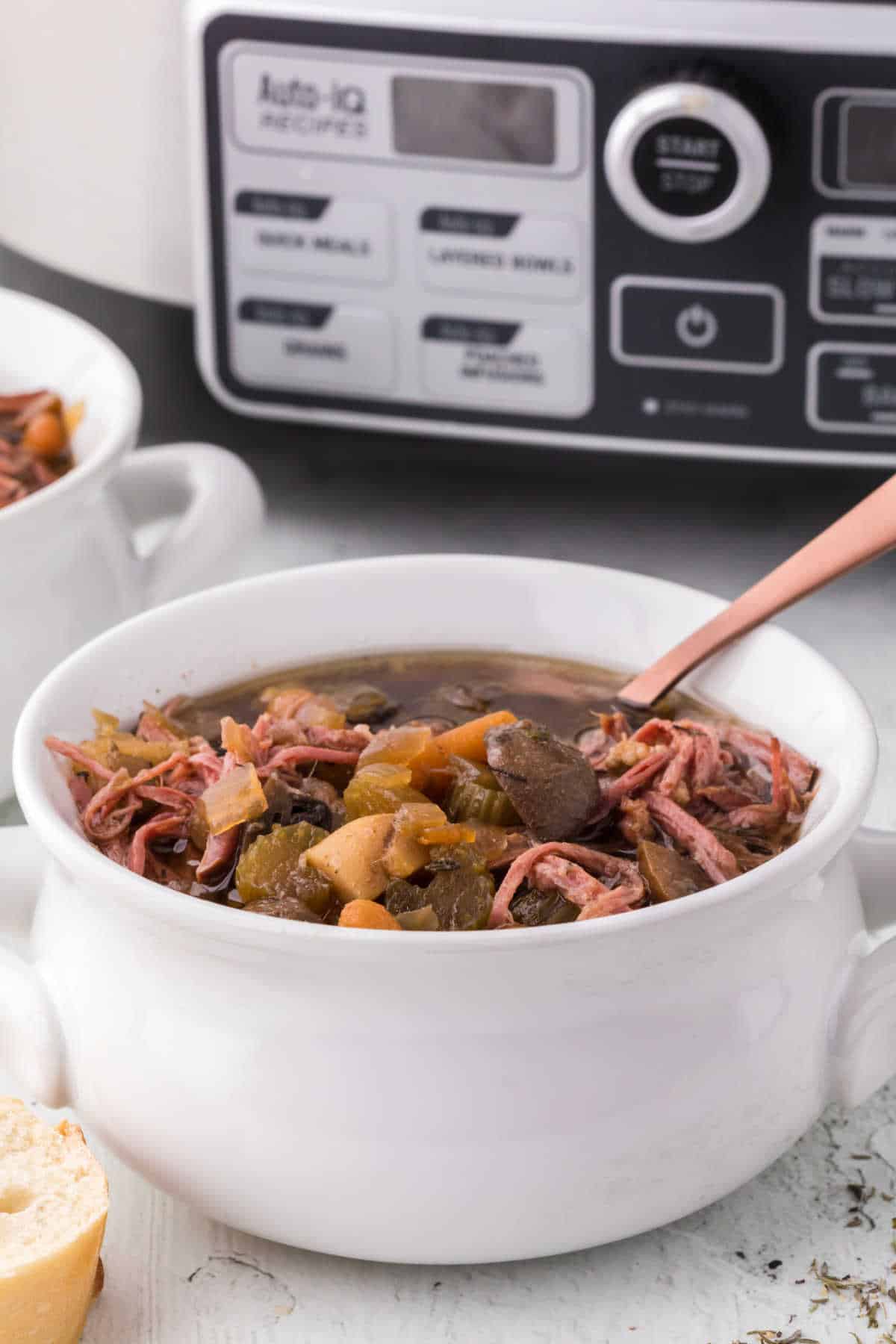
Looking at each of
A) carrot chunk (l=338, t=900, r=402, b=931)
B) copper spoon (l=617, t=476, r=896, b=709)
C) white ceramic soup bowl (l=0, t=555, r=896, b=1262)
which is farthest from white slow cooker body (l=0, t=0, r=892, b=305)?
carrot chunk (l=338, t=900, r=402, b=931)

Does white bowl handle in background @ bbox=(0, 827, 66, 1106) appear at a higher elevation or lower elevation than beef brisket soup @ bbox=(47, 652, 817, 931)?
lower

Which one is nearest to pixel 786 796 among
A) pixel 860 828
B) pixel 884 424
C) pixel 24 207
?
pixel 860 828

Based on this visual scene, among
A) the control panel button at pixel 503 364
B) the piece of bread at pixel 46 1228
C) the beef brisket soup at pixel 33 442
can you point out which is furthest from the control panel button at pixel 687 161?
the piece of bread at pixel 46 1228

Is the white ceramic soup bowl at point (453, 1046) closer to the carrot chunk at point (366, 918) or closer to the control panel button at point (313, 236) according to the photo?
the carrot chunk at point (366, 918)

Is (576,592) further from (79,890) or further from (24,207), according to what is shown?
(24,207)

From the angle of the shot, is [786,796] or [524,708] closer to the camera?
[786,796]

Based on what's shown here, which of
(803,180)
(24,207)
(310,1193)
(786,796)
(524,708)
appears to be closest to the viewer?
(310,1193)

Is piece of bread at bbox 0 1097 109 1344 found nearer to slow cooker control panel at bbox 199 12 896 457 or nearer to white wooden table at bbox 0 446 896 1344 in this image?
white wooden table at bbox 0 446 896 1344

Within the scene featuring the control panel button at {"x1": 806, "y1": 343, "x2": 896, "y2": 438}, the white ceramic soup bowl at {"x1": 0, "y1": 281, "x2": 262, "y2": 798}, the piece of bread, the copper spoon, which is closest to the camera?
the piece of bread

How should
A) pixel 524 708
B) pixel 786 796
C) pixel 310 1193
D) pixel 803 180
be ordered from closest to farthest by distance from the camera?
pixel 310 1193 → pixel 786 796 → pixel 524 708 → pixel 803 180
